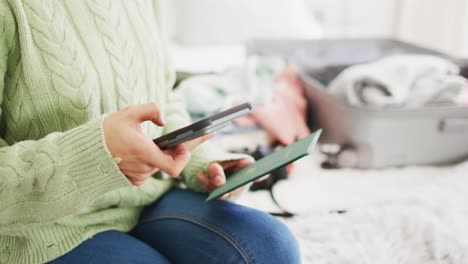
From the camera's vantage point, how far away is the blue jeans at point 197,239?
59 cm

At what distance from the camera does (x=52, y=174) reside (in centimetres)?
50

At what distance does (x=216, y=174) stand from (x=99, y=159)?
0.22 meters

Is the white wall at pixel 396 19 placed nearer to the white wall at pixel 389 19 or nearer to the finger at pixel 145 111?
the white wall at pixel 389 19

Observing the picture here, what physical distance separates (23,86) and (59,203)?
0.15 m

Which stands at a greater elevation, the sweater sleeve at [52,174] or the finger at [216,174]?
the sweater sleeve at [52,174]

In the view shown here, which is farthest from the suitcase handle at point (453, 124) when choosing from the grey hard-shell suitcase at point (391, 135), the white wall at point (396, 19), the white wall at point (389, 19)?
the white wall at point (389, 19)

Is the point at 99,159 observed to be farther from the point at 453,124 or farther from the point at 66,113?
the point at 453,124

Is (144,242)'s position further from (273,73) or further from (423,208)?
(273,73)

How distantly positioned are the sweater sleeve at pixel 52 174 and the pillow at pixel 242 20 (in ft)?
4.63

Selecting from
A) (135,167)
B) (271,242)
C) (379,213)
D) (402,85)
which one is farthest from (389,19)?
(135,167)

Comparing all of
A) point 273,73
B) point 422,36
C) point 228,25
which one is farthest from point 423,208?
point 422,36

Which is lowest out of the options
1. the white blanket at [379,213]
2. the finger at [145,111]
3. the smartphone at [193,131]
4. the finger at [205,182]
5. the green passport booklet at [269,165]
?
the white blanket at [379,213]

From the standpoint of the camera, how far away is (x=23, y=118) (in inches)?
22.5

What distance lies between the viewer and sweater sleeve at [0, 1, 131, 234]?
496 millimetres
